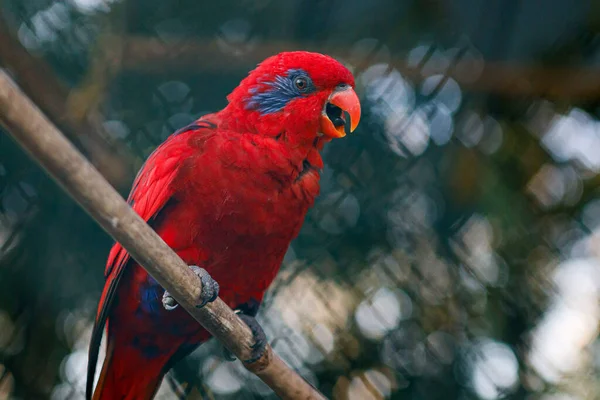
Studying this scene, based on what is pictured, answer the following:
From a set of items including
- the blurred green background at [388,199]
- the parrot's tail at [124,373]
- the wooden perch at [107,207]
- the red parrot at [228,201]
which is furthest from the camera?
the blurred green background at [388,199]

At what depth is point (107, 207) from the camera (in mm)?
497

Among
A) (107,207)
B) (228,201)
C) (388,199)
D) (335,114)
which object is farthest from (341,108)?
(107,207)

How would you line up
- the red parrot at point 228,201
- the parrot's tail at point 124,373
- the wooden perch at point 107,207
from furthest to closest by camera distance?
the parrot's tail at point 124,373, the red parrot at point 228,201, the wooden perch at point 107,207

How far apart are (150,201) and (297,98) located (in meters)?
0.26

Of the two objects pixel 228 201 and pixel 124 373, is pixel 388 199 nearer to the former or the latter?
pixel 228 201

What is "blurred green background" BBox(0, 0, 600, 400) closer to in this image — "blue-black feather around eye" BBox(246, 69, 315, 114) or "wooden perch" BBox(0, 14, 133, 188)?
"wooden perch" BBox(0, 14, 133, 188)

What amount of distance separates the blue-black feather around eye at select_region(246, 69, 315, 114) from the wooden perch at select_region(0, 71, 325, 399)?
30 cm

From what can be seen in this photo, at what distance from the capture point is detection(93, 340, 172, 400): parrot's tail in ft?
2.95

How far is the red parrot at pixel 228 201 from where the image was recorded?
782mm

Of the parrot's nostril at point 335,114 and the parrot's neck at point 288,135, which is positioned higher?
the parrot's nostril at point 335,114

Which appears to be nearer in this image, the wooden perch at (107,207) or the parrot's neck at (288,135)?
the wooden perch at (107,207)

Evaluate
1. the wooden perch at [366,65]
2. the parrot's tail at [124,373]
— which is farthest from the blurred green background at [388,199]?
the parrot's tail at [124,373]

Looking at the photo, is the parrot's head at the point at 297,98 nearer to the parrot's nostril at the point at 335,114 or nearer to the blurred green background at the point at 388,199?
the parrot's nostril at the point at 335,114

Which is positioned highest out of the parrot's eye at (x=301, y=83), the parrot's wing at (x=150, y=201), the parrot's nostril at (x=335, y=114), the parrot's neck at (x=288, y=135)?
the parrot's eye at (x=301, y=83)
